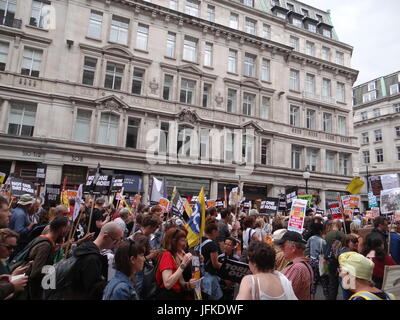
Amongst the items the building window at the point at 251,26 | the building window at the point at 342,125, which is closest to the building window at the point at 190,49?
the building window at the point at 251,26

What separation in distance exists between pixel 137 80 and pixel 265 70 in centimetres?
1389

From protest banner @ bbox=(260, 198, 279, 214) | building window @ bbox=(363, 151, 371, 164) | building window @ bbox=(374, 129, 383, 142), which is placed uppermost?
building window @ bbox=(374, 129, 383, 142)

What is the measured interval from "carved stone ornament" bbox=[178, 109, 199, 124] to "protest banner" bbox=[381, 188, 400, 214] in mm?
17183

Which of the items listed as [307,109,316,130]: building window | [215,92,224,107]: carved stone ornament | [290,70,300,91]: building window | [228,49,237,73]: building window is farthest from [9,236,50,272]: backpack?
[307,109,316,130]: building window

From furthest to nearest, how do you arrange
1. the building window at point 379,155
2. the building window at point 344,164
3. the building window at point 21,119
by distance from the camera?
the building window at point 379,155
the building window at point 344,164
the building window at point 21,119

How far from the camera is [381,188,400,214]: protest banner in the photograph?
10.6m

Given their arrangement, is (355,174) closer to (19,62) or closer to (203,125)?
(203,125)

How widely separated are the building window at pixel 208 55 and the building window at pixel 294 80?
32.6 ft

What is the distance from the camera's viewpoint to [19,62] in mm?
21281

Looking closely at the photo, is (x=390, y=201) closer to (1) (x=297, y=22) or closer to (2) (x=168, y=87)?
(2) (x=168, y=87)

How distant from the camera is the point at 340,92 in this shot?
1363 inches

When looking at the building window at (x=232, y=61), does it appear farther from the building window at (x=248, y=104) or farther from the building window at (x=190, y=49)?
the building window at (x=190, y=49)

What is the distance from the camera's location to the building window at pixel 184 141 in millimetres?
25234

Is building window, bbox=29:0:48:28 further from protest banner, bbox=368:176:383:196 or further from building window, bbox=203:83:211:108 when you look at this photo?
protest banner, bbox=368:176:383:196
